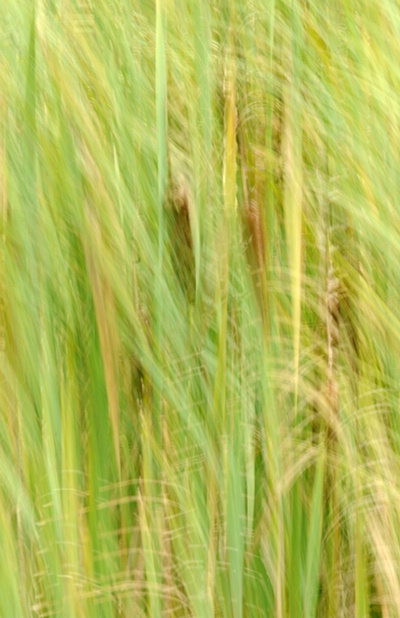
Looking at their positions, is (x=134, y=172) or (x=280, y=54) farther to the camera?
(x=280, y=54)

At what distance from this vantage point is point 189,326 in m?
0.83

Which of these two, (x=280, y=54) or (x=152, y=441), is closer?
(x=152, y=441)

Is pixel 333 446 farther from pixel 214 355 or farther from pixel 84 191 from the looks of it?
pixel 84 191

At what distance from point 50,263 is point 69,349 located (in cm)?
7

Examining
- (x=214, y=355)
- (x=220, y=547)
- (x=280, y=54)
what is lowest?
(x=220, y=547)

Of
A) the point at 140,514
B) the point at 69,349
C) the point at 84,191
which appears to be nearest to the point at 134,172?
the point at 84,191

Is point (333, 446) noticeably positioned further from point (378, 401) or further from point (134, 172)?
point (134, 172)

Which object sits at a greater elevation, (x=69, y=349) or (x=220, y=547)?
(x=69, y=349)

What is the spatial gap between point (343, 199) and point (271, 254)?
9 centimetres

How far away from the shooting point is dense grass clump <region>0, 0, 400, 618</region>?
80 cm

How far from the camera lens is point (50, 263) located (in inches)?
31.9

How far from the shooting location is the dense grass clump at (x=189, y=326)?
31.6 inches

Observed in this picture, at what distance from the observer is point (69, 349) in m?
0.81

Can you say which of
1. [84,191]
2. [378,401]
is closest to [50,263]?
[84,191]
